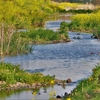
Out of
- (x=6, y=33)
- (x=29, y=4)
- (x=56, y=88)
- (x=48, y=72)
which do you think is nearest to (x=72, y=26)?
(x=29, y=4)

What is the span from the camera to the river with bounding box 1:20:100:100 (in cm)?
2425

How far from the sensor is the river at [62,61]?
24250 mm

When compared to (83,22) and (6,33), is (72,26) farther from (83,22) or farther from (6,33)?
(6,33)

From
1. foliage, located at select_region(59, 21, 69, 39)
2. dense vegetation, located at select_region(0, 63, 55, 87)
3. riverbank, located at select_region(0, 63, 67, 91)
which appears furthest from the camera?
foliage, located at select_region(59, 21, 69, 39)

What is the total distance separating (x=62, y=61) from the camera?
36.8 metres

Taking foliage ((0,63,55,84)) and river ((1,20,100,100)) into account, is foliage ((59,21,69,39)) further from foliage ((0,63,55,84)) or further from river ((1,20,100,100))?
foliage ((0,63,55,84))

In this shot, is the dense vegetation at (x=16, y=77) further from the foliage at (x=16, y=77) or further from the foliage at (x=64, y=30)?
the foliage at (x=64, y=30)

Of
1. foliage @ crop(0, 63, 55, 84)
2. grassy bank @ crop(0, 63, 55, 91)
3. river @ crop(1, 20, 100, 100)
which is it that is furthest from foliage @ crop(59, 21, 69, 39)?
grassy bank @ crop(0, 63, 55, 91)

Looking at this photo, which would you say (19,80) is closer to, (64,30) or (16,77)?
(16,77)

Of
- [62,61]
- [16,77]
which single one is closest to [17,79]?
[16,77]

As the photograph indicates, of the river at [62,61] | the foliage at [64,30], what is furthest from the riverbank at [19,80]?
the foliage at [64,30]

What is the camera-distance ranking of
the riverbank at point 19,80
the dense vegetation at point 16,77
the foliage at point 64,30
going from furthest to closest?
the foliage at point 64,30
the dense vegetation at point 16,77
the riverbank at point 19,80

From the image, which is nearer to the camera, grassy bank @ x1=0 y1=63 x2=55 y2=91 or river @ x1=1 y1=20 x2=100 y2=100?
grassy bank @ x1=0 y1=63 x2=55 y2=91

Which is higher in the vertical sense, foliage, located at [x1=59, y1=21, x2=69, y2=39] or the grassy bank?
the grassy bank
